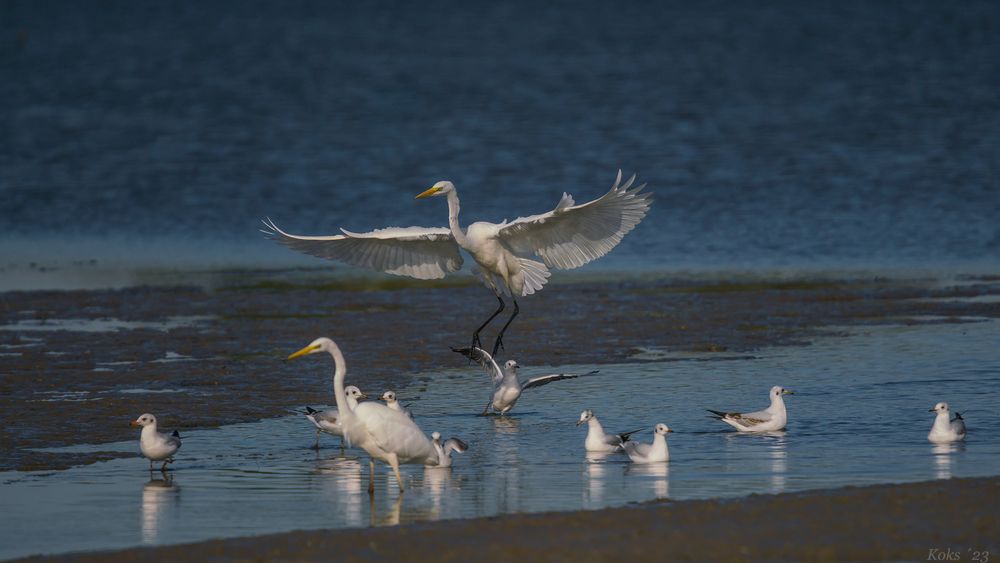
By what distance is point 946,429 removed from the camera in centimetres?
1122

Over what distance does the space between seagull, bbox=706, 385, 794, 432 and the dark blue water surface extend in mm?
11080

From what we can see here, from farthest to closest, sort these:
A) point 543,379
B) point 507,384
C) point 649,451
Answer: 1. point 543,379
2. point 507,384
3. point 649,451

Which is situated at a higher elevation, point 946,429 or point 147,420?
point 147,420

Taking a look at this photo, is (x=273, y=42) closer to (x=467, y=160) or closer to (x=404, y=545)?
(x=467, y=160)

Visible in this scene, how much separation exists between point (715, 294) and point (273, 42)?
49.5m

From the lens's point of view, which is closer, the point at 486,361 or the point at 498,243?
the point at 486,361

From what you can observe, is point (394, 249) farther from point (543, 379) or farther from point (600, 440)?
point (600, 440)

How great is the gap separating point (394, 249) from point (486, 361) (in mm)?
1989

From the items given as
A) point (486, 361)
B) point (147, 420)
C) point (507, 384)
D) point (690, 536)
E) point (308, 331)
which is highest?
point (308, 331)

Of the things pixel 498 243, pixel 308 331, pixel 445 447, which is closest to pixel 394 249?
pixel 498 243

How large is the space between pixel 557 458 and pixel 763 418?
1.77m

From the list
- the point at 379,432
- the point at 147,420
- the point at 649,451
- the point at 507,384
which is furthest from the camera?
the point at 507,384

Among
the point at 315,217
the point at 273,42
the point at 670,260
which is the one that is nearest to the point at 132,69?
the point at 273,42

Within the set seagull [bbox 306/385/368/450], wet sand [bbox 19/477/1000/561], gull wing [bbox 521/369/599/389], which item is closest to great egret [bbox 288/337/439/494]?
seagull [bbox 306/385/368/450]
